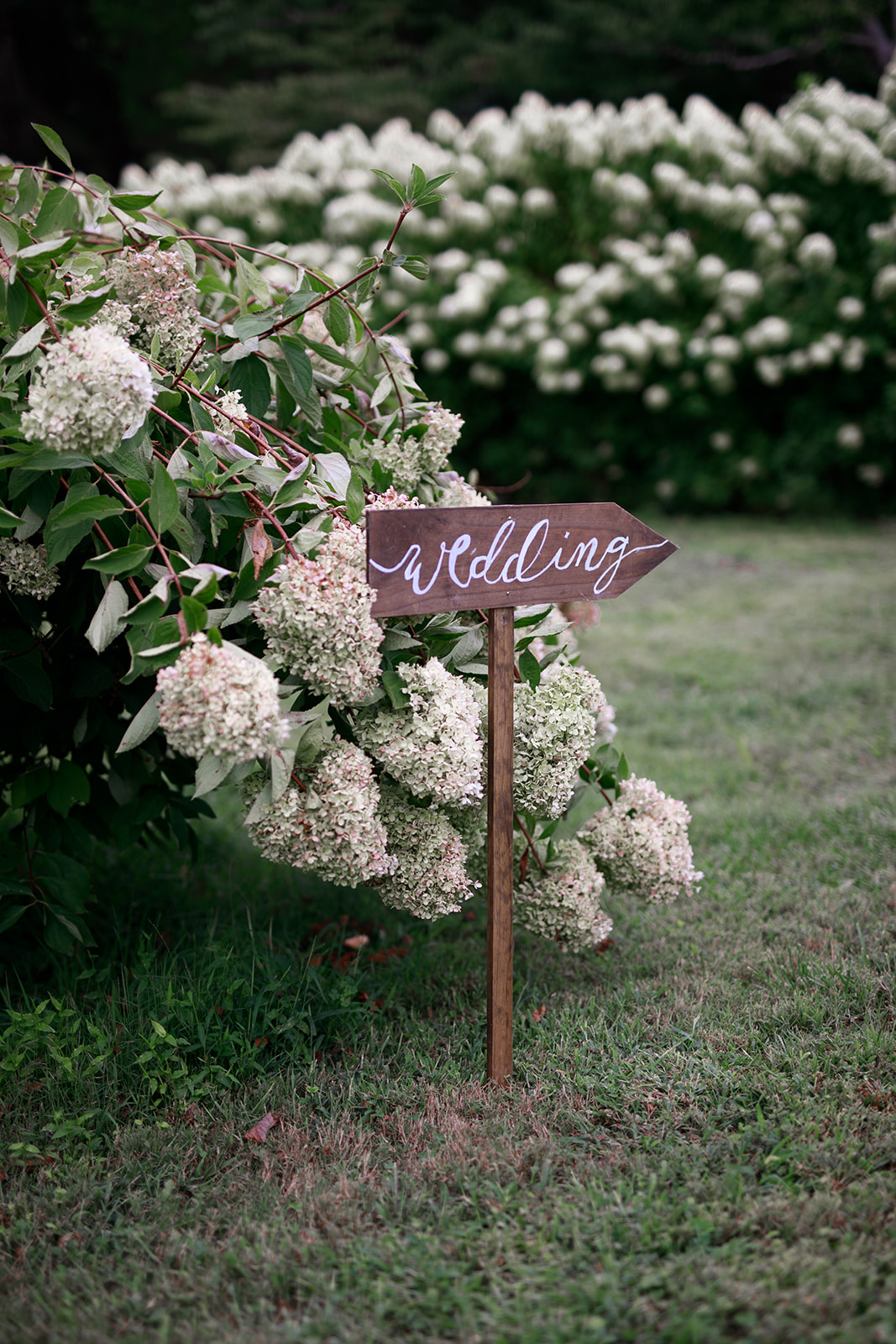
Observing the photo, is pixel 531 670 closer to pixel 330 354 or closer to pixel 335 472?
pixel 335 472

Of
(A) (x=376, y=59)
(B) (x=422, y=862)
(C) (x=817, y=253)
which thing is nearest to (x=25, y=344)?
(B) (x=422, y=862)

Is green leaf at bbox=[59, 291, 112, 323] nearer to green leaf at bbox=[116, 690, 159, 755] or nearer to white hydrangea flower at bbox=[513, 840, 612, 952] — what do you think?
green leaf at bbox=[116, 690, 159, 755]

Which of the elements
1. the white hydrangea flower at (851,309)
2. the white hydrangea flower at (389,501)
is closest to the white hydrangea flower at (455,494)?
the white hydrangea flower at (389,501)

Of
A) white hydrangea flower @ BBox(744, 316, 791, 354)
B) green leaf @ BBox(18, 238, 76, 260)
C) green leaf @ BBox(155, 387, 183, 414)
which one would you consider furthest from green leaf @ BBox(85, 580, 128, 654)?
white hydrangea flower @ BBox(744, 316, 791, 354)

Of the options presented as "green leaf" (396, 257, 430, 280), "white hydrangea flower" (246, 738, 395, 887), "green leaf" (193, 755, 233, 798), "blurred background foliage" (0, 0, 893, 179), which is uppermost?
"blurred background foliage" (0, 0, 893, 179)

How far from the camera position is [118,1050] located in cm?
203

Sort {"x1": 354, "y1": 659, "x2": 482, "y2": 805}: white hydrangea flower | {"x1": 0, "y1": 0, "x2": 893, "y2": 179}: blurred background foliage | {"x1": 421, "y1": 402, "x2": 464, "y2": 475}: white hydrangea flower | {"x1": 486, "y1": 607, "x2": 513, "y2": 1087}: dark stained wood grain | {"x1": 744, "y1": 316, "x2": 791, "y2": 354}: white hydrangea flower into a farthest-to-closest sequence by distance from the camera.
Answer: {"x1": 0, "y1": 0, "x2": 893, "y2": 179}: blurred background foliage < {"x1": 744, "y1": 316, "x2": 791, "y2": 354}: white hydrangea flower < {"x1": 421, "y1": 402, "x2": 464, "y2": 475}: white hydrangea flower < {"x1": 486, "y1": 607, "x2": 513, "y2": 1087}: dark stained wood grain < {"x1": 354, "y1": 659, "x2": 482, "y2": 805}: white hydrangea flower

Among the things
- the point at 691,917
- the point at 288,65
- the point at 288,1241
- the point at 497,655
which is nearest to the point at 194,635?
the point at 497,655

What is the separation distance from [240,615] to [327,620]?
0.18 m

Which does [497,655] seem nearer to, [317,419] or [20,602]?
[317,419]

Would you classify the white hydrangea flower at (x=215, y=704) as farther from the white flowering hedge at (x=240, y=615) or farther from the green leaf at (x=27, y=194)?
the green leaf at (x=27, y=194)

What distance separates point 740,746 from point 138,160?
15809mm

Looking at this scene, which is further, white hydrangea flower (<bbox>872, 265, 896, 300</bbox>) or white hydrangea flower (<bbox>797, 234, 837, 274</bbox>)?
white hydrangea flower (<bbox>797, 234, 837, 274</bbox>)

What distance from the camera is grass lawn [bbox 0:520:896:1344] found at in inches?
Answer: 57.3
